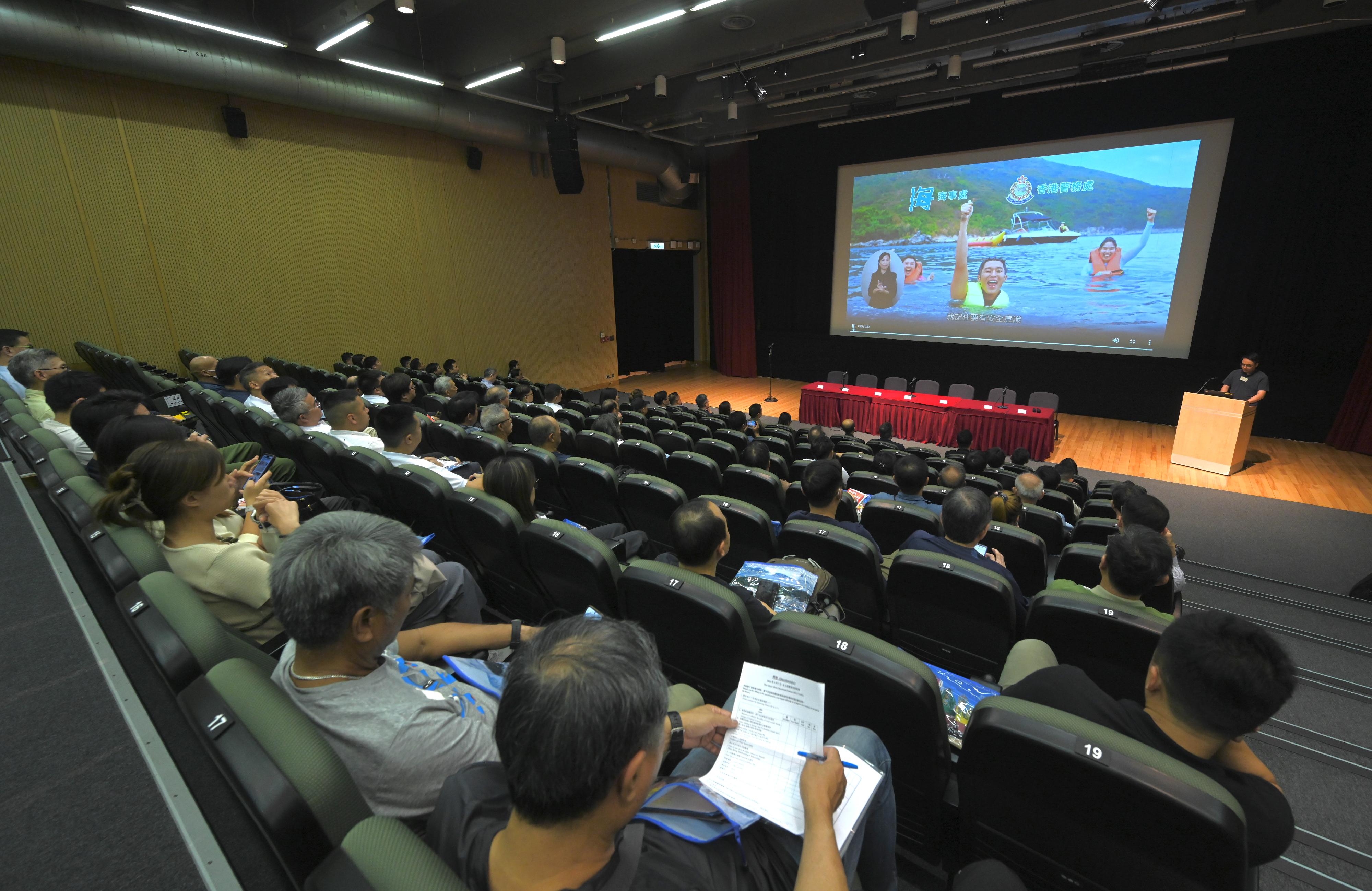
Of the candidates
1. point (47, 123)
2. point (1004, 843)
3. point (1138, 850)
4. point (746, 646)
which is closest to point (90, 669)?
point (746, 646)

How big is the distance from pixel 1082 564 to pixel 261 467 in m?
4.15

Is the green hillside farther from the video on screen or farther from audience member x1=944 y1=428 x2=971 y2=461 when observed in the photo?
audience member x1=944 y1=428 x2=971 y2=461

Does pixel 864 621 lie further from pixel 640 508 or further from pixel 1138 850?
pixel 1138 850

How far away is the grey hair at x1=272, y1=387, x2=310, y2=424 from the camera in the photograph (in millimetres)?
3920

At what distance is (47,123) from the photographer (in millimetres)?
6129

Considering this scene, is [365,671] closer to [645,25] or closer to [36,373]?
[36,373]

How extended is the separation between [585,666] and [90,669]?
146 centimetres

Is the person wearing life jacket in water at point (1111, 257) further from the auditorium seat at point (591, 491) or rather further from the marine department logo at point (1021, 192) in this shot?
the auditorium seat at point (591, 491)

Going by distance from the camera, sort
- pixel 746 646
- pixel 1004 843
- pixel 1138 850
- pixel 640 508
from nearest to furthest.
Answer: pixel 1138 850
pixel 1004 843
pixel 746 646
pixel 640 508

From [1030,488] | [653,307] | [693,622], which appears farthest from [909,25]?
[653,307]

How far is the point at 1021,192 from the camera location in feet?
31.1

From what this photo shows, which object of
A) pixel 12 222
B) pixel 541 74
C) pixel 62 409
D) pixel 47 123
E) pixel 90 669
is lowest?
pixel 90 669

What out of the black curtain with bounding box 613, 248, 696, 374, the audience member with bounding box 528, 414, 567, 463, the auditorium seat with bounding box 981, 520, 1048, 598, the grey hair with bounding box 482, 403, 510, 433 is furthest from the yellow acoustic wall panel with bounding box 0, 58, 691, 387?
the auditorium seat with bounding box 981, 520, 1048, 598

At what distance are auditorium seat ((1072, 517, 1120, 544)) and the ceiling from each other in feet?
15.5
